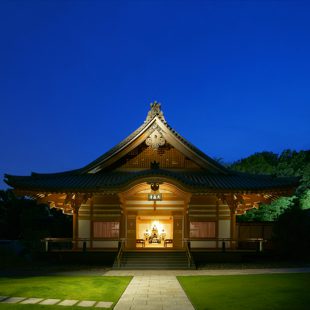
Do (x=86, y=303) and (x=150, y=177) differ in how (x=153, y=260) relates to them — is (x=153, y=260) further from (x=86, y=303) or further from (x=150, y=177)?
(x=86, y=303)

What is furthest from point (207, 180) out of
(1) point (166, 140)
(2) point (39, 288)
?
(2) point (39, 288)

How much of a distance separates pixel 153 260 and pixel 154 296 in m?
11.3

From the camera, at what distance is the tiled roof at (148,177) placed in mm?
26953

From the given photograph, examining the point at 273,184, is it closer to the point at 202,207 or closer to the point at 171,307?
the point at 202,207

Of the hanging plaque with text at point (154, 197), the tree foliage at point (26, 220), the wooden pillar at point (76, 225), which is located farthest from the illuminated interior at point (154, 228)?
the tree foliage at point (26, 220)

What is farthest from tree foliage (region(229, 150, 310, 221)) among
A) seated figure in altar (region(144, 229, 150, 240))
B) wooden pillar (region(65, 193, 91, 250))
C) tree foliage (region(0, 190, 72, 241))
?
tree foliage (region(0, 190, 72, 241))

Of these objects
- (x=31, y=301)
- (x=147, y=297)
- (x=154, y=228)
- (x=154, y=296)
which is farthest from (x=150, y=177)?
(x=31, y=301)

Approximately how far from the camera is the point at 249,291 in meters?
16.2

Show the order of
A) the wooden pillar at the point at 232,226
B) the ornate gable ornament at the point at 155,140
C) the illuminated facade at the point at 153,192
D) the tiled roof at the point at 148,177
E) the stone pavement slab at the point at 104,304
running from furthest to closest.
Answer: the ornate gable ornament at the point at 155,140
the wooden pillar at the point at 232,226
the illuminated facade at the point at 153,192
the tiled roof at the point at 148,177
the stone pavement slab at the point at 104,304

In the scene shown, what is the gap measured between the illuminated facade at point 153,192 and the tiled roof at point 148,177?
0.06m

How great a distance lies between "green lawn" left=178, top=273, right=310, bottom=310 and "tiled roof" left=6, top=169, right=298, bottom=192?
7.30 metres

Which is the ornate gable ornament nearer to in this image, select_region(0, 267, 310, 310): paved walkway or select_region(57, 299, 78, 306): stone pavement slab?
select_region(0, 267, 310, 310): paved walkway

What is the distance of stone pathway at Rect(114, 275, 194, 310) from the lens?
13570mm

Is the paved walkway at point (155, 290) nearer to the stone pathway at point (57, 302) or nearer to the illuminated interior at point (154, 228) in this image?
the stone pathway at point (57, 302)
